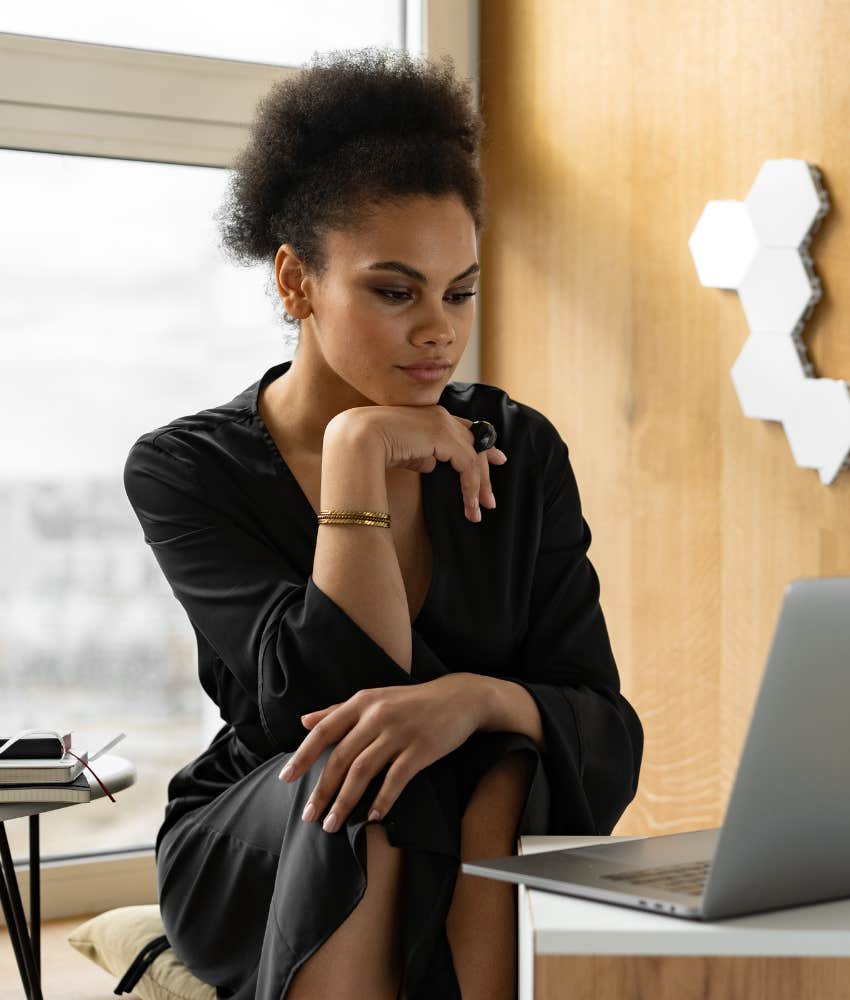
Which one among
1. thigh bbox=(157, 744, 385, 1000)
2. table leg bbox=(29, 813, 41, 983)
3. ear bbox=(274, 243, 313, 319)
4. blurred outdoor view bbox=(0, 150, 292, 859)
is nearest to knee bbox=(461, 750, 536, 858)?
thigh bbox=(157, 744, 385, 1000)

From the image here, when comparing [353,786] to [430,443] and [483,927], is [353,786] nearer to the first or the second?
[483,927]

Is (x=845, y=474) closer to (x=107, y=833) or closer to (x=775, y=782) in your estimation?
(x=775, y=782)

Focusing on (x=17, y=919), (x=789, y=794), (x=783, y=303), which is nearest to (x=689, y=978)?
(x=789, y=794)

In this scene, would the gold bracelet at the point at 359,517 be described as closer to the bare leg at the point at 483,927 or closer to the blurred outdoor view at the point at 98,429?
the bare leg at the point at 483,927

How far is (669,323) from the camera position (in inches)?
99.0

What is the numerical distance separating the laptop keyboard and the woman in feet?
1.06

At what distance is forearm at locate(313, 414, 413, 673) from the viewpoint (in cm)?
137

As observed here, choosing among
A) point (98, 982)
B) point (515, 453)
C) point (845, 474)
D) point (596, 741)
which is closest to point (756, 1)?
point (845, 474)

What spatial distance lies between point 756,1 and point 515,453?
3.56 feet

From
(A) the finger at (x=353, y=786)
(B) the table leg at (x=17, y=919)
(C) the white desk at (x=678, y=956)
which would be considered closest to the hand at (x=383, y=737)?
(A) the finger at (x=353, y=786)

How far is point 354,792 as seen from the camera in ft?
3.82

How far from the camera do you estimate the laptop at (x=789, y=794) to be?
0.75 metres

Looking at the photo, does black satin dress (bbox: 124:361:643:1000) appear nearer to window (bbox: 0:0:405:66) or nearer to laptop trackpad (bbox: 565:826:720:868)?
laptop trackpad (bbox: 565:826:720:868)

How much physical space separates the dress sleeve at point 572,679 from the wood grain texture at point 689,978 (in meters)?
0.55
